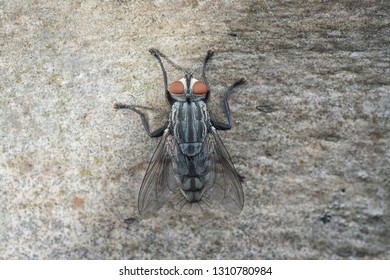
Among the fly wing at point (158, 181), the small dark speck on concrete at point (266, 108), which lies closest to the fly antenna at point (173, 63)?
the fly wing at point (158, 181)

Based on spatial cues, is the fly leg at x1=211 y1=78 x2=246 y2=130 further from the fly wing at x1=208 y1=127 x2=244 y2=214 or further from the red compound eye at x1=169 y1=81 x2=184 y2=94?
the red compound eye at x1=169 y1=81 x2=184 y2=94

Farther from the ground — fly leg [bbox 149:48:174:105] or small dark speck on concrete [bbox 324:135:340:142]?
fly leg [bbox 149:48:174:105]

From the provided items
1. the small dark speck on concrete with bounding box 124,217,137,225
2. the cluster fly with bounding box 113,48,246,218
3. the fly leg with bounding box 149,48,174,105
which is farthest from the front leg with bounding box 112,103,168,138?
the small dark speck on concrete with bounding box 124,217,137,225

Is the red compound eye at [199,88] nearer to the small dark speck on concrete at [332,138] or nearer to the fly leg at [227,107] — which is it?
the fly leg at [227,107]

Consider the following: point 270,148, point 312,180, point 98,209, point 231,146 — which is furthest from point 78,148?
point 312,180

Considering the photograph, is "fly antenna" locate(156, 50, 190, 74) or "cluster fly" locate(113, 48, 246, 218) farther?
"fly antenna" locate(156, 50, 190, 74)

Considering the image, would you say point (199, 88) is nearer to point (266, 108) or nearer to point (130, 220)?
point (266, 108)

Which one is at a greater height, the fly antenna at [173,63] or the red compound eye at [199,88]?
the fly antenna at [173,63]
